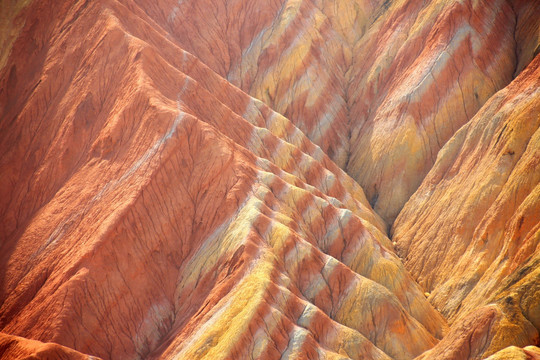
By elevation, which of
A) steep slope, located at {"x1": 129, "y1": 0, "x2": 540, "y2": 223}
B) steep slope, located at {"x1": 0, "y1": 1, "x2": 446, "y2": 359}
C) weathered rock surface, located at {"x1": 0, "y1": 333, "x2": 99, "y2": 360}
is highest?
steep slope, located at {"x1": 129, "y1": 0, "x2": 540, "y2": 223}

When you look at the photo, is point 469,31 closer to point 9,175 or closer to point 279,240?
point 279,240

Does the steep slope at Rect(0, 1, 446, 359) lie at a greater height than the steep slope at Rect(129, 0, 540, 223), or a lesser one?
lesser

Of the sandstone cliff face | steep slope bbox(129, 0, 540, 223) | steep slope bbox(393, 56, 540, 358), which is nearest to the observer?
the sandstone cliff face

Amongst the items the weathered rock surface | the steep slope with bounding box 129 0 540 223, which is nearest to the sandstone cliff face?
the weathered rock surface

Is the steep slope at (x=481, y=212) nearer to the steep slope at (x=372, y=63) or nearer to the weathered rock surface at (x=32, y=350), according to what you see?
the steep slope at (x=372, y=63)

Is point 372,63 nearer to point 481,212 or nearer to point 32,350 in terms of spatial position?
point 481,212

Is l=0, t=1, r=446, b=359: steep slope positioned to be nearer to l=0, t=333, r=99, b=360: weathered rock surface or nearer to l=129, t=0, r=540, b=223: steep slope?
l=0, t=333, r=99, b=360: weathered rock surface

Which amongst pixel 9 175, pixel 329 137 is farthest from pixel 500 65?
pixel 9 175
